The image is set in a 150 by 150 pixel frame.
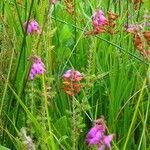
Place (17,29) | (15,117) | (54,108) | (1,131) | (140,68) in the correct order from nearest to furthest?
(1,131)
(15,117)
(54,108)
(140,68)
(17,29)

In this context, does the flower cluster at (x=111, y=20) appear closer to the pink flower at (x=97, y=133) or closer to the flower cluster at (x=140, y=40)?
the flower cluster at (x=140, y=40)

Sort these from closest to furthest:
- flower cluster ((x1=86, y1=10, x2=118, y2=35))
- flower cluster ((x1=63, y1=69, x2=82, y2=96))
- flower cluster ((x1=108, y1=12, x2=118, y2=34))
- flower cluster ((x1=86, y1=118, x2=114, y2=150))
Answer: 1. flower cluster ((x1=86, y1=118, x2=114, y2=150))
2. flower cluster ((x1=63, y1=69, x2=82, y2=96))
3. flower cluster ((x1=86, y1=10, x2=118, y2=35))
4. flower cluster ((x1=108, y1=12, x2=118, y2=34))

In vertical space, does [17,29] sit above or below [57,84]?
above

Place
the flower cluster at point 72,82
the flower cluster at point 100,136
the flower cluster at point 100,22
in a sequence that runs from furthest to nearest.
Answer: the flower cluster at point 100,22, the flower cluster at point 72,82, the flower cluster at point 100,136

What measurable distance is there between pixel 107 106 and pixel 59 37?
1.48ft

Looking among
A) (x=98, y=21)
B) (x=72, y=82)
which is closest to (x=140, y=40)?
(x=72, y=82)

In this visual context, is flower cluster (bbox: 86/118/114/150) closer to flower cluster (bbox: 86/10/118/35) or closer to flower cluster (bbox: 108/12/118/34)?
flower cluster (bbox: 86/10/118/35)

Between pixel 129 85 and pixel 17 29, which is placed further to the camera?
pixel 17 29

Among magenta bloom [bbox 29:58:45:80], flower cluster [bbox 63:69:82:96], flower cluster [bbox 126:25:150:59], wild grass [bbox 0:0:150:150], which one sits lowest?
wild grass [bbox 0:0:150:150]

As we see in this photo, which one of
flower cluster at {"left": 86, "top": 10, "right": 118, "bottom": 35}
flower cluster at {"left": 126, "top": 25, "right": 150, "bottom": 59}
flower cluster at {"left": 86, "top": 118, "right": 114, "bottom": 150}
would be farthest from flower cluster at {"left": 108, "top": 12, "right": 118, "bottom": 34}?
flower cluster at {"left": 86, "top": 118, "right": 114, "bottom": 150}

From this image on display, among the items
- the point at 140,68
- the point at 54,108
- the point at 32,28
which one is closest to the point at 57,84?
the point at 54,108

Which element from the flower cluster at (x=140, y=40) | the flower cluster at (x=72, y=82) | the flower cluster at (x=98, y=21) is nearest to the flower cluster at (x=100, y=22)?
the flower cluster at (x=98, y=21)

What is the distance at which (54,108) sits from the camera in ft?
4.85

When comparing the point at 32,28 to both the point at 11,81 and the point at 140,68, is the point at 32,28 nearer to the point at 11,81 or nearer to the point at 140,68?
the point at 11,81
